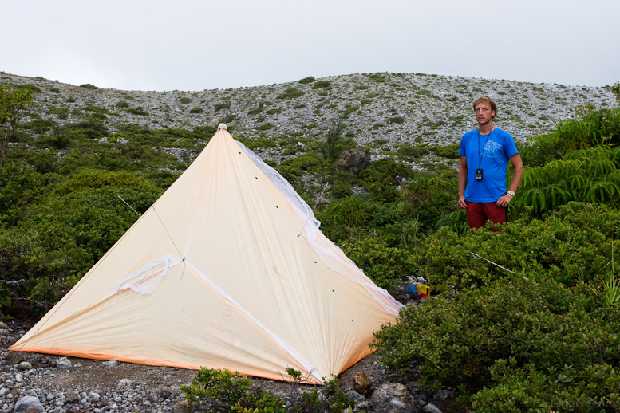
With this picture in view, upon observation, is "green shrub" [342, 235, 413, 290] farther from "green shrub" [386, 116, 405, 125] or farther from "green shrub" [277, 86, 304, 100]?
"green shrub" [277, 86, 304, 100]

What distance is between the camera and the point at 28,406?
14.8 feet

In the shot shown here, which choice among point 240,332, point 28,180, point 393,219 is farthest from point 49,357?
point 28,180

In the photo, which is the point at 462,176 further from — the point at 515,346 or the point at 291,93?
the point at 291,93

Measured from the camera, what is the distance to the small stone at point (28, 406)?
4.48 meters

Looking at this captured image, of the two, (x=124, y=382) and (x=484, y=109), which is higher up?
(x=484, y=109)

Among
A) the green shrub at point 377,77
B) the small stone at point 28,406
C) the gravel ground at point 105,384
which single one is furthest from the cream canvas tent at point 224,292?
the green shrub at point 377,77

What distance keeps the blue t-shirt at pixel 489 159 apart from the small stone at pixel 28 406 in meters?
5.14

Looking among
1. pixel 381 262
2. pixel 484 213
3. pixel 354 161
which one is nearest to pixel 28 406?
pixel 381 262

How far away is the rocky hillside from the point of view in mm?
28969

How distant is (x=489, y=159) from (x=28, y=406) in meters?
5.32

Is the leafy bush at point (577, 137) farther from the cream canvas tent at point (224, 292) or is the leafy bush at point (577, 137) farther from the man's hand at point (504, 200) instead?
the cream canvas tent at point (224, 292)

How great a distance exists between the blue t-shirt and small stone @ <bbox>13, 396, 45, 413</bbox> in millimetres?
5139

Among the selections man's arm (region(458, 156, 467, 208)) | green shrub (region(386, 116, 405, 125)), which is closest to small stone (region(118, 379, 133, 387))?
man's arm (region(458, 156, 467, 208))

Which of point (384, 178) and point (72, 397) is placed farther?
point (384, 178)
